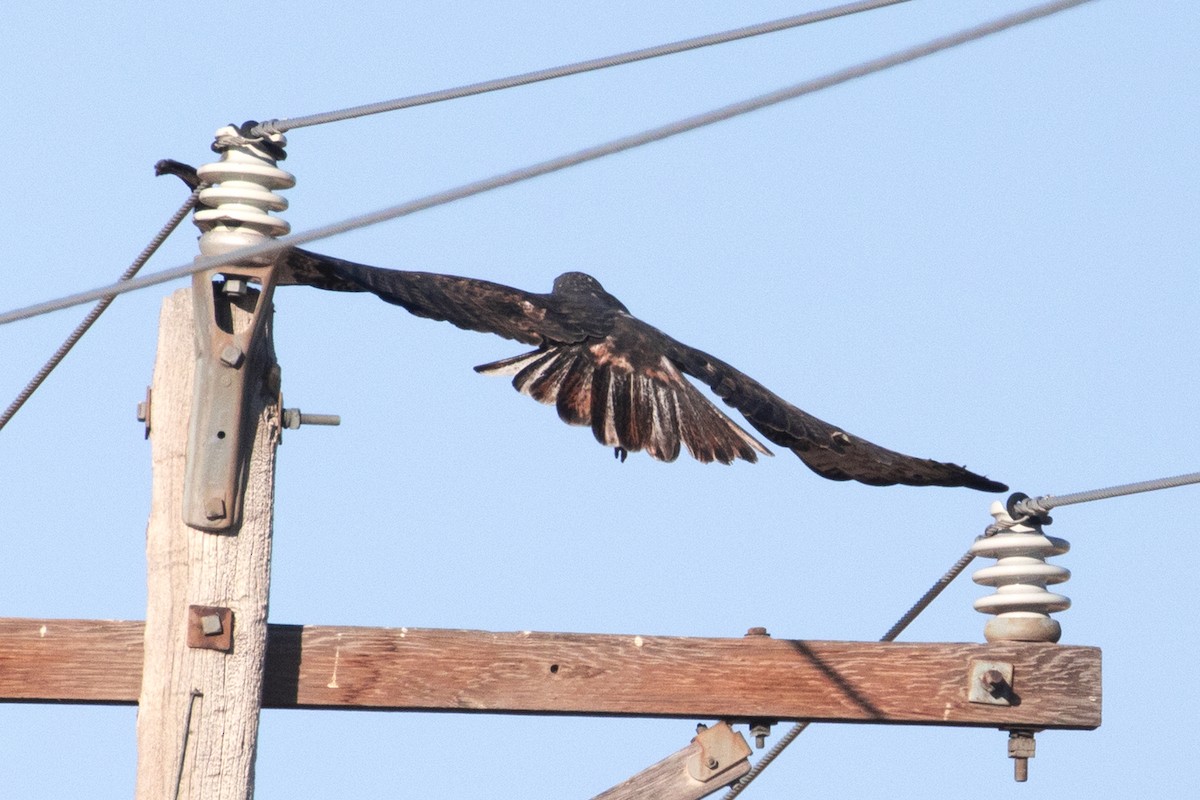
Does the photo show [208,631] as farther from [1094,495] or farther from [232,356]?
[1094,495]

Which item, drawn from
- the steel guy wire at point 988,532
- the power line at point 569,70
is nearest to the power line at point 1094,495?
the steel guy wire at point 988,532

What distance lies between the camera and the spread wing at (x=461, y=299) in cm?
505

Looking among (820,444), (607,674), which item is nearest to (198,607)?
(607,674)

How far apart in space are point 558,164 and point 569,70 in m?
0.65

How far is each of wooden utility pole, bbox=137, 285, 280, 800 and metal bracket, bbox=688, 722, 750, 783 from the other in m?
1.06

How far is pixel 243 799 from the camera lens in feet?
14.8

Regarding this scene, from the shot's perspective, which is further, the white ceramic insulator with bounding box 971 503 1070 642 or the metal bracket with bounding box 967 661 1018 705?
the white ceramic insulator with bounding box 971 503 1070 642

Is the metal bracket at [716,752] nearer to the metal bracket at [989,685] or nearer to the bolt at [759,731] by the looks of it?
the bolt at [759,731]

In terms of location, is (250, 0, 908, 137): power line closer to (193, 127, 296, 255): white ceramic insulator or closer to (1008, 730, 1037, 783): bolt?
(193, 127, 296, 255): white ceramic insulator

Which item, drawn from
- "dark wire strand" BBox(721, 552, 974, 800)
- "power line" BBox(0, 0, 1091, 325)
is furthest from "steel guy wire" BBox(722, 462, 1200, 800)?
"power line" BBox(0, 0, 1091, 325)

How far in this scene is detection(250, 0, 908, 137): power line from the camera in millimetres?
4059

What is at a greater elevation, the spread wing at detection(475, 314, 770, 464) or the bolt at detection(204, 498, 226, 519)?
the spread wing at detection(475, 314, 770, 464)

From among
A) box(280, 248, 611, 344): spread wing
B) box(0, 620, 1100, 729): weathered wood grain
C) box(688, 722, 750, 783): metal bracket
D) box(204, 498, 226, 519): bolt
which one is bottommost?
box(688, 722, 750, 783): metal bracket

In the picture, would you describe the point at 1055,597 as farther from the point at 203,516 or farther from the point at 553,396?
the point at 203,516
